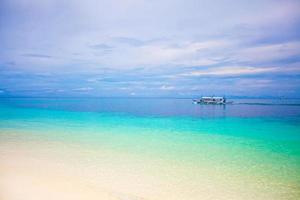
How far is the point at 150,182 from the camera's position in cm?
311

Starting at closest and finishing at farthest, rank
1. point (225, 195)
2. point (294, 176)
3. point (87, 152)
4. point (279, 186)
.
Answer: point (225, 195) < point (279, 186) < point (294, 176) < point (87, 152)

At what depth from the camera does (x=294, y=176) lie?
3.41 m

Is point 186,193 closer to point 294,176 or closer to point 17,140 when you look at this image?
point 294,176

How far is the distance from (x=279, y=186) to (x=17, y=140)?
476 centimetres

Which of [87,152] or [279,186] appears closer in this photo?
[279,186]

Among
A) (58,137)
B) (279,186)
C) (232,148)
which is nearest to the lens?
(279,186)

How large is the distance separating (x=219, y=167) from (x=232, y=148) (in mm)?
1493

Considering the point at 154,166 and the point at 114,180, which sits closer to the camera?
the point at 114,180

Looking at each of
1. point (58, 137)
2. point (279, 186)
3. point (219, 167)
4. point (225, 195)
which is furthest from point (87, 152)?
point (279, 186)

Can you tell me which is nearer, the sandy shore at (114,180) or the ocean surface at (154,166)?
the sandy shore at (114,180)

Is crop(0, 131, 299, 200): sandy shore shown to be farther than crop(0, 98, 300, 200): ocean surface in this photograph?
No

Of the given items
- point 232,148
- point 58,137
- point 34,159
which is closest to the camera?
point 34,159

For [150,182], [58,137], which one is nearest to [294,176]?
[150,182]

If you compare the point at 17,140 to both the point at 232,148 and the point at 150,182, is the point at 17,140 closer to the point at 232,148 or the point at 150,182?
the point at 150,182
